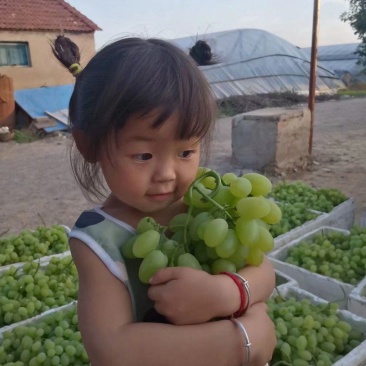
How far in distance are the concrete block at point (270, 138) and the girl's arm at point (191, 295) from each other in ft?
16.1

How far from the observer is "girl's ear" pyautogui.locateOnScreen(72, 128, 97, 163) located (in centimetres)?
105

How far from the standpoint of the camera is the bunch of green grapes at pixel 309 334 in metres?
1.57

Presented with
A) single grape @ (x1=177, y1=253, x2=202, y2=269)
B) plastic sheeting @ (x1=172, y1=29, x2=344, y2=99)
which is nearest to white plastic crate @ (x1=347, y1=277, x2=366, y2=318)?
single grape @ (x1=177, y1=253, x2=202, y2=269)

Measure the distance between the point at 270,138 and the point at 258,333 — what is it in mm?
4986

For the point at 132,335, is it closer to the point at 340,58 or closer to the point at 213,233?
the point at 213,233

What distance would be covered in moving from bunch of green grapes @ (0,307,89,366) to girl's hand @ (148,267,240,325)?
82 cm

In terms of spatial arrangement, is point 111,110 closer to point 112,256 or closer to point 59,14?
point 112,256

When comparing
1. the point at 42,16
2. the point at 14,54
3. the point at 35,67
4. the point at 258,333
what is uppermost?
the point at 42,16

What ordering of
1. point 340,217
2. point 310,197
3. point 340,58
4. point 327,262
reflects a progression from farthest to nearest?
1. point 340,58
2. point 310,197
3. point 340,217
4. point 327,262

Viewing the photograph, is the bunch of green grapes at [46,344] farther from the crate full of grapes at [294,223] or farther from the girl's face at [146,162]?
the crate full of grapes at [294,223]

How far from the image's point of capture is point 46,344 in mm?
1587

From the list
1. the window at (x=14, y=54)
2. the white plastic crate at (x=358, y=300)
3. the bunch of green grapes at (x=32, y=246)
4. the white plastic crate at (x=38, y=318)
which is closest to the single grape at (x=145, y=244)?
the white plastic crate at (x=38, y=318)

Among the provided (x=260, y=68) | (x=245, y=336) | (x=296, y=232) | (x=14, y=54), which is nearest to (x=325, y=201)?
(x=296, y=232)

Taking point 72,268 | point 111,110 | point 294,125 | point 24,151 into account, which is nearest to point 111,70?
point 111,110
